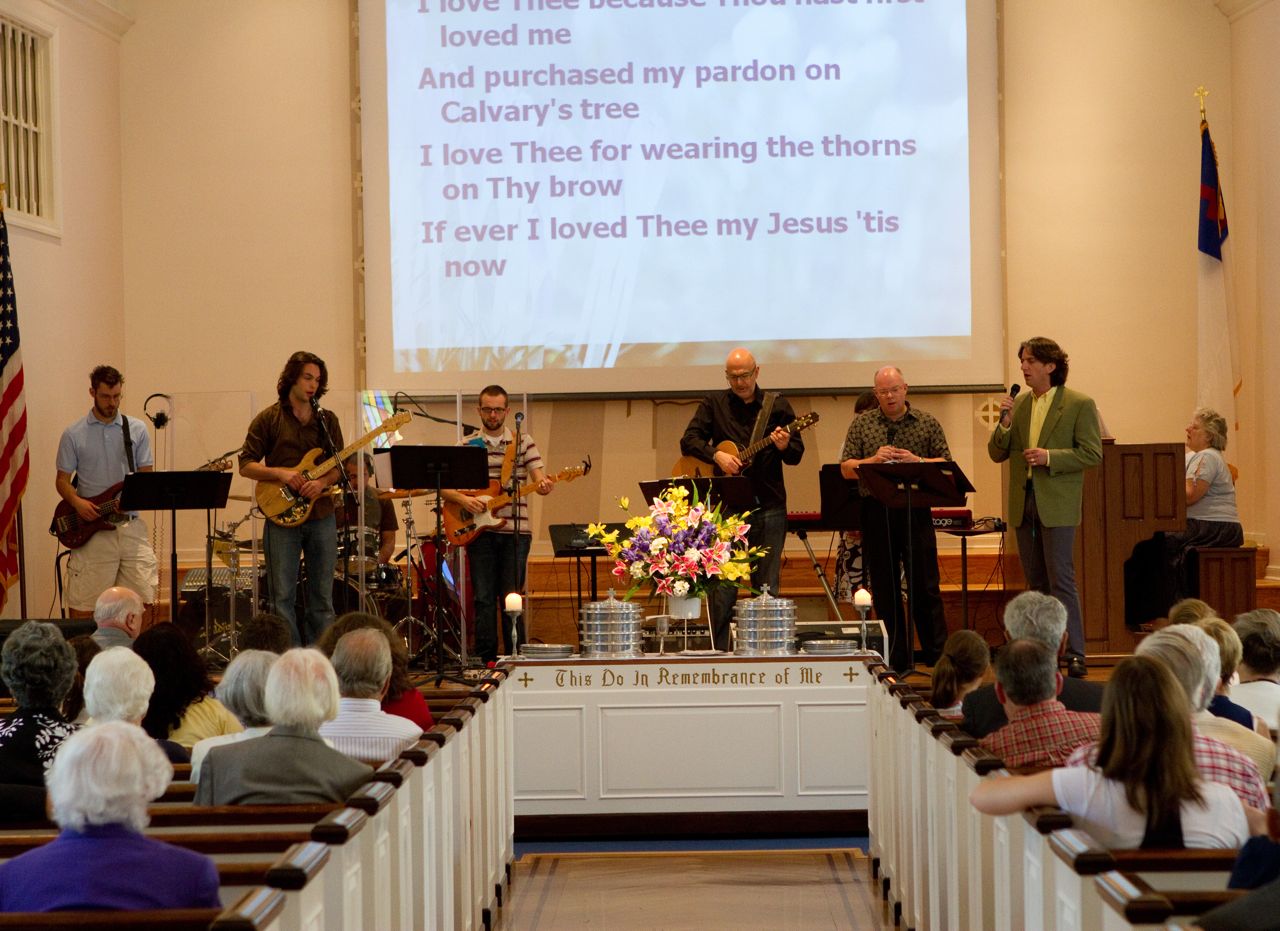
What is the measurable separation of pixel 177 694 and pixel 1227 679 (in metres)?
2.94

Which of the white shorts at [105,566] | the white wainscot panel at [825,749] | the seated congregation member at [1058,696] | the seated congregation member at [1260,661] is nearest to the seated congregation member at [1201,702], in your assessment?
the seated congregation member at [1058,696]

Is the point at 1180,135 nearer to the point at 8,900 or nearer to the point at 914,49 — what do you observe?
the point at 914,49

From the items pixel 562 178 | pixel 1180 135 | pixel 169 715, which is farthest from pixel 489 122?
pixel 169 715

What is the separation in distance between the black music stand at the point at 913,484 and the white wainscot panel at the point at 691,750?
1.00m

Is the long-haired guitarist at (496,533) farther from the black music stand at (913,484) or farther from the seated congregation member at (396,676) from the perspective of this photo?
the seated congregation member at (396,676)

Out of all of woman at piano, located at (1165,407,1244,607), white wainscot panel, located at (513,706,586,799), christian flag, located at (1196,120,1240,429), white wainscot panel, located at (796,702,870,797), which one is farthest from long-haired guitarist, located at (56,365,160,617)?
christian flag, located at (1196,120,1240,429)

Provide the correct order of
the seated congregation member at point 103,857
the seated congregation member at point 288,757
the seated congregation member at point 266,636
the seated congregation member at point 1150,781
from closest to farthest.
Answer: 1. the seated congregation member at point 103,857
2. the seated congregation member at point 1150,781
3. the seated congregation member at point 288,757
4. the seated congregation member at point 266,636

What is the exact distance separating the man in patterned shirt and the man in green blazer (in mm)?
469

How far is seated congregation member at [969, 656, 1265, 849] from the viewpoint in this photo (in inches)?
109

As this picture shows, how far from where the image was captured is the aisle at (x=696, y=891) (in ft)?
17.0

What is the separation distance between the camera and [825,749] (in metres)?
6.43

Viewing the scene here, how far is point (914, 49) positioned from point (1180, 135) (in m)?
1.89

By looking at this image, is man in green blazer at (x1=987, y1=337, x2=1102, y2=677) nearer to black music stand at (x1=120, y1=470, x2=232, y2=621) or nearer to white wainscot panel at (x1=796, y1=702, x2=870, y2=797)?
white wainscot panel at (x1=796, y1=702, x2=870, y2=797)

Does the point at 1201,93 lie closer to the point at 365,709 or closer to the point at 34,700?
the point at 365,709
